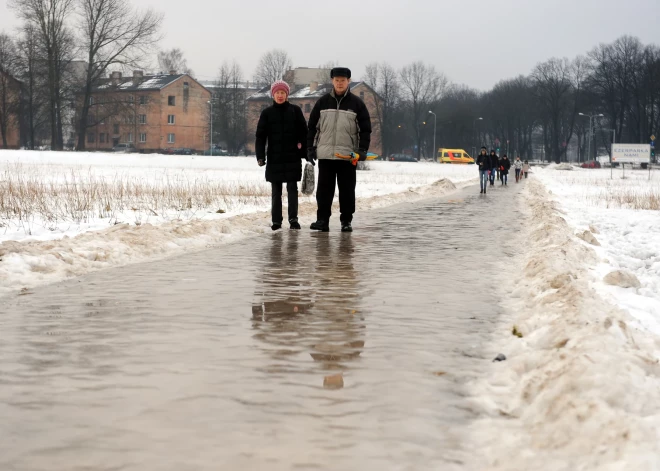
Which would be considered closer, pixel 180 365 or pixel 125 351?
pixel 180 365

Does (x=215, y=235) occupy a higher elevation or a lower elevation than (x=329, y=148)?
lower

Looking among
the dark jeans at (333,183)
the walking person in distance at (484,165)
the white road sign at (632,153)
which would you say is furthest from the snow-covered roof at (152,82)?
the dark jeans at (333,183)

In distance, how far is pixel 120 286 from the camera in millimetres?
6887

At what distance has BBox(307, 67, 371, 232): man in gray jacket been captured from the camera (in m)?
11.5

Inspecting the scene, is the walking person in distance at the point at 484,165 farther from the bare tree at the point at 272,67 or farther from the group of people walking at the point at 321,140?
the bare tree at the point at 272,67

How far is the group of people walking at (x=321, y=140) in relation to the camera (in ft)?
37.8

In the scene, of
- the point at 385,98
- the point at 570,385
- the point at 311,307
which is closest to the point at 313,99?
the point at 385,98

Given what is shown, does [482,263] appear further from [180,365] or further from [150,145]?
[150,145]

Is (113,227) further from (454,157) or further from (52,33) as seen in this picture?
(454,157)

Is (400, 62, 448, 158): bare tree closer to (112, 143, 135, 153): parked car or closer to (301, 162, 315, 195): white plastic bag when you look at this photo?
(112, 143, 135, 153): parked car

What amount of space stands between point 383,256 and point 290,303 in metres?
3.17

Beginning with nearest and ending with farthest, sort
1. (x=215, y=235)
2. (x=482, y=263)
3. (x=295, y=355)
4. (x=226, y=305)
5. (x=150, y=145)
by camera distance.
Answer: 1. (x=295, y=355)
2. (x=226, y=305)
3. (x=482, y=263)
4. (x=215, y=235)
5. (x=150, y=145)

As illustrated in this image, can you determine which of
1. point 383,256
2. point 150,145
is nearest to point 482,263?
point 383,256

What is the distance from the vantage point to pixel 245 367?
4.24 meters
